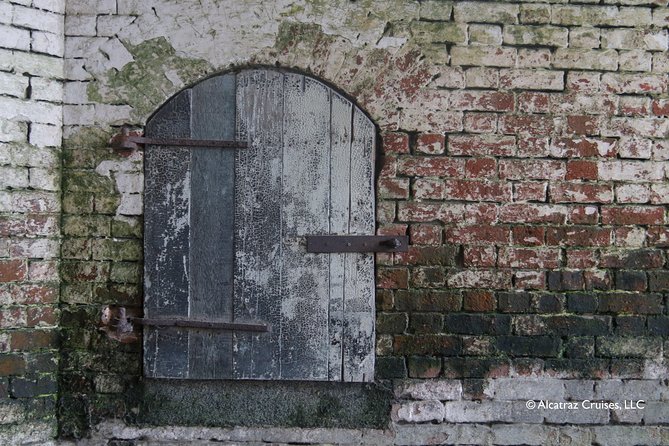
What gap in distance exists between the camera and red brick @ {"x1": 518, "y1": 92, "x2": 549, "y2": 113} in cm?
279

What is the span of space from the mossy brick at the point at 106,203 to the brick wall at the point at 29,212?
176mm

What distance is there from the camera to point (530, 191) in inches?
109

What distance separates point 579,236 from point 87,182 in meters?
2.21

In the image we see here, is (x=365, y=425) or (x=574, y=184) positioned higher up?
(x=574, y=184)

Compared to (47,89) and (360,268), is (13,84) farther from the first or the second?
(360,268)

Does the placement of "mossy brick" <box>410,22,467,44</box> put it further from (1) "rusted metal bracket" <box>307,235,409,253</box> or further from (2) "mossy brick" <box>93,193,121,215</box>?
(2) "mossy brick" <box>93,193,121,215</box>

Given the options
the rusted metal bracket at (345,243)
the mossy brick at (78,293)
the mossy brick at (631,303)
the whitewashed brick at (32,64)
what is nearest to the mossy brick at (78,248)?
the mossy brick at (78,293)

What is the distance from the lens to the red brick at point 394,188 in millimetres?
2768

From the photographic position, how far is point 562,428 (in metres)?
2.76

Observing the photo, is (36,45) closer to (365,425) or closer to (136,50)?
(136,50)

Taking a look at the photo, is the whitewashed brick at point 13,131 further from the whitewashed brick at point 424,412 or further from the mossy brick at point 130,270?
the whitewashed brick at point 424,412

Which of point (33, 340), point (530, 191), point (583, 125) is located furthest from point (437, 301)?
point (33, 340)

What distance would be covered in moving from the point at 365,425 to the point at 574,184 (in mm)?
1415

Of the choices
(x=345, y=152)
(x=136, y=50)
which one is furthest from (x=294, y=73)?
(x=136, y=50)
